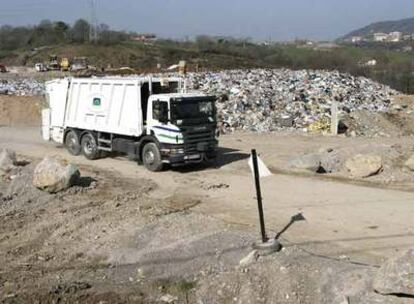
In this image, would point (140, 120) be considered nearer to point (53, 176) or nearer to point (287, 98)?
point (53, 176)

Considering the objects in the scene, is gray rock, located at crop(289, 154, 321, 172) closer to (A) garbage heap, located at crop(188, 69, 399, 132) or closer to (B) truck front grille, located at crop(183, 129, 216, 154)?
(B) truck front grille, located at crop(183, 129, 216, 154)

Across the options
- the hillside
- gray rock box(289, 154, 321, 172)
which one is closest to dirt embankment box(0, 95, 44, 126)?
gray rock box(289, 154, 321, 172)

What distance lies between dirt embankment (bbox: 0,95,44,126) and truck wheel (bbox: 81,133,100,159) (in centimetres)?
1473

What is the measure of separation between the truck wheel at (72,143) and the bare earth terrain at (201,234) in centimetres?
270

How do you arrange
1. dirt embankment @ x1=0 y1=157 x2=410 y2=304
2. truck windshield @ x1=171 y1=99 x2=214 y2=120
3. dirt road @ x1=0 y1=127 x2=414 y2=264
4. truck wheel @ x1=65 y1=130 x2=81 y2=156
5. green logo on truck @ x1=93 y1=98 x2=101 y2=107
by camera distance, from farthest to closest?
truck wheel @ x1=65 y1=130 x2=81 y2=156 < green logo on truck @ x1=93 y1=98 x2=101 y2=107 < truck windshield @ x1=171 y1=99 x2=214 y2=120 < dirt road @ x1=0 y1=127 x2=414 y2=264 < dirt embankment @ x1=0 y1=157 x2=410 y2=304

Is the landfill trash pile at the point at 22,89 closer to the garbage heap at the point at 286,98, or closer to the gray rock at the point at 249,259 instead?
the garbage heap at the point at 286,98

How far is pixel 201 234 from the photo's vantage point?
485 inches

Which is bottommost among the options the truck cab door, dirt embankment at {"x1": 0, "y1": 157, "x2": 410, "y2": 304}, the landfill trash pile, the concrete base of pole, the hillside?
dirt embankment at {"x1": 0, "y1": 157, "x2": 410, "y2": 304}

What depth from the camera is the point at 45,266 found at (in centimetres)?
1192

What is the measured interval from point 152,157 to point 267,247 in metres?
8.99

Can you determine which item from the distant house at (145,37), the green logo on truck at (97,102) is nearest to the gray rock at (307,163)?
the green logo on truck at (97,102)

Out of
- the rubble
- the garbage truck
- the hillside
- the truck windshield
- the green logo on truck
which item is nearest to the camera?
the truck windshield

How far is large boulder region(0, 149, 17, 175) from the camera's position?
65.7 feet

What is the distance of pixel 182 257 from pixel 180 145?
7279mm
